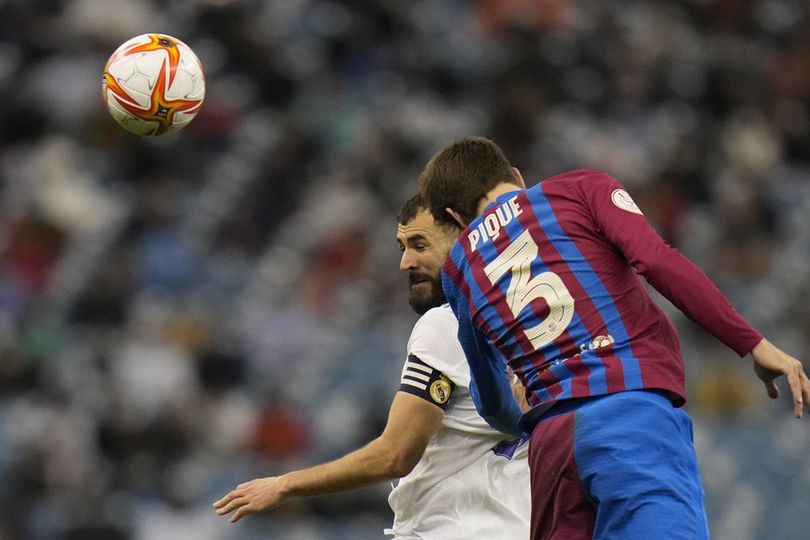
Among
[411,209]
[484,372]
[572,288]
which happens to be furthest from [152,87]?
[572,288]

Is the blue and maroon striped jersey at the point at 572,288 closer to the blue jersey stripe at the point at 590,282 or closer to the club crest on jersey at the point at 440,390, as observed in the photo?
the blue jersey stripe at the point at 590,282

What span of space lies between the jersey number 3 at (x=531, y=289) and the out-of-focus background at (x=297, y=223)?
4.44 meters

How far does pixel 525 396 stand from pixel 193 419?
4811 mm

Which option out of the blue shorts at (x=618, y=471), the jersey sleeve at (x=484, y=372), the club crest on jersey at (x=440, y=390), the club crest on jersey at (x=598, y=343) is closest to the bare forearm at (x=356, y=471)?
the club crest on jersey at (x=440, y=390)

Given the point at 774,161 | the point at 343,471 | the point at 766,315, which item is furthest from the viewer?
the point at 774,161

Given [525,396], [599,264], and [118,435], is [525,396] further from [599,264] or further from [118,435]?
[118,435]

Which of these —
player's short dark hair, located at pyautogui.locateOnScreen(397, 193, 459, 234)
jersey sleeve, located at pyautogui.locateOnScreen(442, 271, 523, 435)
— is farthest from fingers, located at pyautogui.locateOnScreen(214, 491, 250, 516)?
player's short dark hair, located at pyautogui.locateOnScreen(397, 193, 459, 234)

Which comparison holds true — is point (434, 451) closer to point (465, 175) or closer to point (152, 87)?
point (465, 175)

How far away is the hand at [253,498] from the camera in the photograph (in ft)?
14.0

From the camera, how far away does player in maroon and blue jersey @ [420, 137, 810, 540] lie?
138 inches

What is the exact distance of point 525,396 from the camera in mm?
4113

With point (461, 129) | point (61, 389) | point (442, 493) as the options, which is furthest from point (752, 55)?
point (442, 493)

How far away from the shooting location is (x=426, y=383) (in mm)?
4520

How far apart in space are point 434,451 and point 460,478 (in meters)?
0.13
